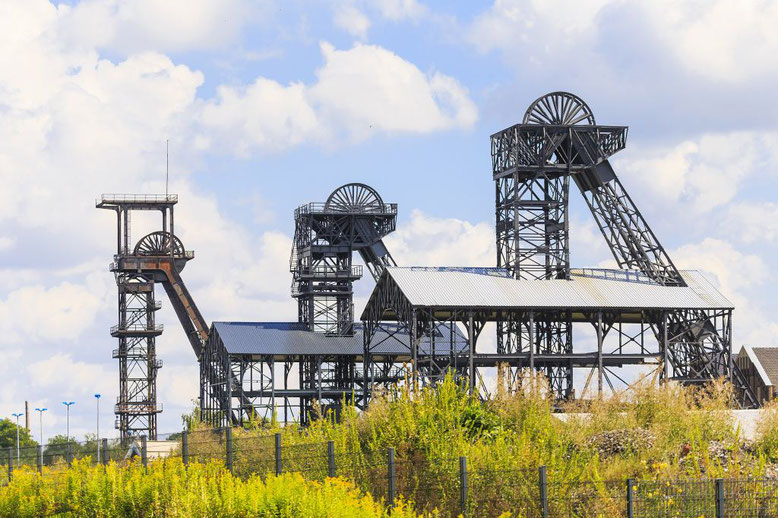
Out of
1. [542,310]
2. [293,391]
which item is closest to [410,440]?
[542,310]

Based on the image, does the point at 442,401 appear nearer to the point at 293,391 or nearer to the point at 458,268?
the point at 458,268

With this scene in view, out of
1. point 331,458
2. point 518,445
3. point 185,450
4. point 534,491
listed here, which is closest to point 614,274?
point 185,450

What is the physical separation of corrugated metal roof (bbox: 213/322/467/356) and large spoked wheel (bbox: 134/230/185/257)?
15.5m

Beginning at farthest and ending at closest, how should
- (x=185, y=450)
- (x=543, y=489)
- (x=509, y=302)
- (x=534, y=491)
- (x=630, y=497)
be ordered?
(x=509, y=302), (x=185, y=450), (x=534, y=491), (x=630, y=497), (x=543, y=489)

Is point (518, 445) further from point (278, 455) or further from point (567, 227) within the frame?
point (567, 227)

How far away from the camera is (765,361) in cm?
7700

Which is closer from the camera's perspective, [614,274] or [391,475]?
[391,475]

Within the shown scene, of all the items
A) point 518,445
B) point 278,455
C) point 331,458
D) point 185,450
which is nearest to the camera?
point 331,458

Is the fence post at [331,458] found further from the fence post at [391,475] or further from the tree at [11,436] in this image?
the tree at [11,436]

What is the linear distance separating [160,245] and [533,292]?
125 feet

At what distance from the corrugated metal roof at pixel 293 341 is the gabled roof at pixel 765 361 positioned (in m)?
16.2

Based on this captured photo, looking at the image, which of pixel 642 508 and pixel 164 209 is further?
pixel 164 209

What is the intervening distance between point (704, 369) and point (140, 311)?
42.7m

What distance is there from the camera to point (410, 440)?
31.1m
